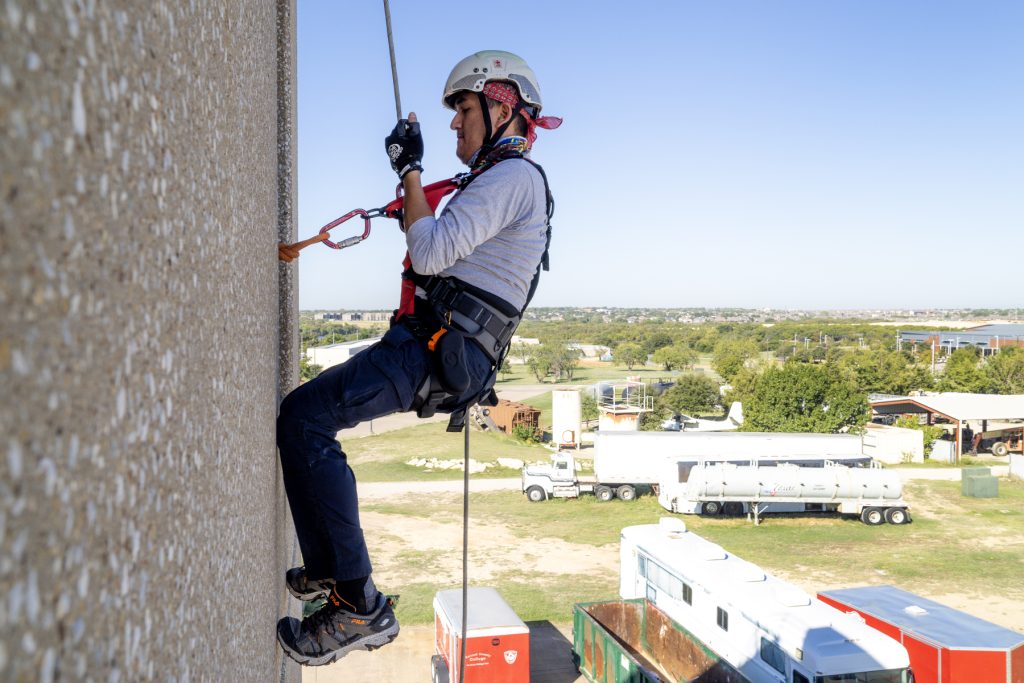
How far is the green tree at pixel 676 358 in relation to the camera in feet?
332

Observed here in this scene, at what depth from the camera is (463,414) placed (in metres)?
3.51

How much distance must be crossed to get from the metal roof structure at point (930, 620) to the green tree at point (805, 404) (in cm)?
2805

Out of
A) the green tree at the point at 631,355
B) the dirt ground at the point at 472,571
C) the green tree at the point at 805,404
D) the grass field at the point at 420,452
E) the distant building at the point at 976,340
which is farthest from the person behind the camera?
the green tree at the point at 631,355

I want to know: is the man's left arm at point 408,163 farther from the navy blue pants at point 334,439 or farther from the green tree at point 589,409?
the green tree at point 589,409

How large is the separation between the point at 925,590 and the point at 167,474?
87.3 ft

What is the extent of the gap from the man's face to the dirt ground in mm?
15061

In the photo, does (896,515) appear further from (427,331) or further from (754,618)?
(427,331)

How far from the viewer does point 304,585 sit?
304 cm

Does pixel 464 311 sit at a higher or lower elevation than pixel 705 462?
higher

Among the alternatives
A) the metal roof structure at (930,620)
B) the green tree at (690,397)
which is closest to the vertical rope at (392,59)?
the metal roof structure at (930,620)

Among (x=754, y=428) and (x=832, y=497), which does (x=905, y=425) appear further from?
(x=832, y=497)

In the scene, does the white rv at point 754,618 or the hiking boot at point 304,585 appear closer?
the hiking boot at point 304,585

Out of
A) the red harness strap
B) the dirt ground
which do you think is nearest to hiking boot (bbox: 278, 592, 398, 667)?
the red harness strap

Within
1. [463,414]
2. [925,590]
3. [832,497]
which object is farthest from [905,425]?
[463,414]
